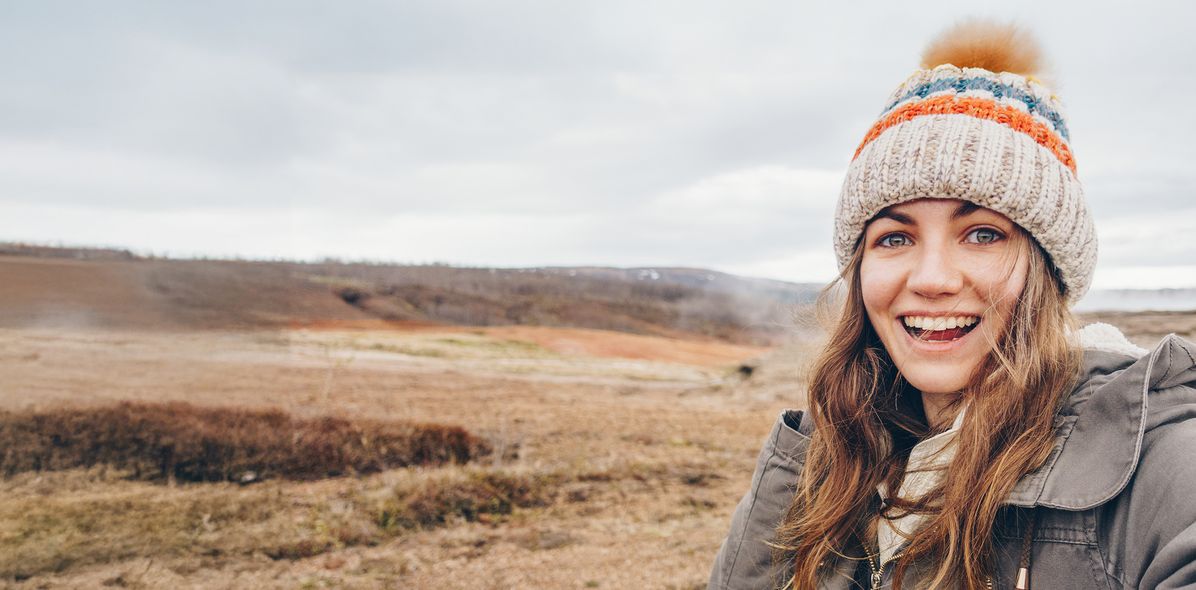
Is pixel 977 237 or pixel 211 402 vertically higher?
pixel 977 237

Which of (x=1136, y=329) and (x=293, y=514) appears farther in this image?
(x=1136, y=329)

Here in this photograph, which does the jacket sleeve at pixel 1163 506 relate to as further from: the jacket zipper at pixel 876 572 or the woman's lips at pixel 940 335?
the jacket zipper at pixel 876 572

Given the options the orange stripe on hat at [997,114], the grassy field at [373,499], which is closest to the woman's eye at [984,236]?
the orange stripe on hat at [997,114]

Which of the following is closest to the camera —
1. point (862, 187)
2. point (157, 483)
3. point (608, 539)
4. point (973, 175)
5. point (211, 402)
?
point (973, 175)

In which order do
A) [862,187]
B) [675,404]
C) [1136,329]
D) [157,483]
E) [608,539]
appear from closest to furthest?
[862,187]
[608,539]
[157,483]
[1136,329]
[675,404]

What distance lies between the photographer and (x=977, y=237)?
1580 mm

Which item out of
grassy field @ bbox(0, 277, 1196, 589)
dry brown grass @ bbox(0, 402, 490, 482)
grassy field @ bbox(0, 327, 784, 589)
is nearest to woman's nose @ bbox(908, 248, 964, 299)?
grassy field @ bbox(0, 277, 1196, 589)

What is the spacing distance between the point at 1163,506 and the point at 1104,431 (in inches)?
7.4

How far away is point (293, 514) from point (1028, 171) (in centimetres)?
531

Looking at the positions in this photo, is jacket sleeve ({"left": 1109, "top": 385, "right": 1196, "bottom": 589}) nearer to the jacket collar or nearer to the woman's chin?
the jacket collar

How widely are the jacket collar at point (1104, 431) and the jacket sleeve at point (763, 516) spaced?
61 cm

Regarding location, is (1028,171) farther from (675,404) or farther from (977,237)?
(675,404)

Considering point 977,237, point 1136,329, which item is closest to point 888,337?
point 977,237

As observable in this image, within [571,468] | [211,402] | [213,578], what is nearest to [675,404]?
[571,468]
